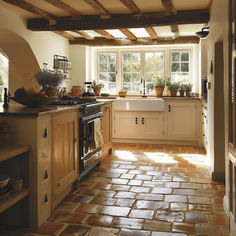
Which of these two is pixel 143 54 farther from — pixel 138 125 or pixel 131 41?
pixel 138 125

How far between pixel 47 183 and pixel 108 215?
0.66m

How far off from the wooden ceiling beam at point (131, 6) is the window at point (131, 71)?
8.67ft

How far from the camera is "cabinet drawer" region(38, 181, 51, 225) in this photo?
273 cm

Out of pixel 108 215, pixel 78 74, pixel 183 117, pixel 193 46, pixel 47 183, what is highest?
pixel 193 46

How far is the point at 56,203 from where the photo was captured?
3.13 metres

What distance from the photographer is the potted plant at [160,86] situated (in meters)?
7.21

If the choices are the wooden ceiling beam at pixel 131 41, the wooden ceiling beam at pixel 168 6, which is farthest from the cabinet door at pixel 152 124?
the wooden ceiling beam at pixel 168 6

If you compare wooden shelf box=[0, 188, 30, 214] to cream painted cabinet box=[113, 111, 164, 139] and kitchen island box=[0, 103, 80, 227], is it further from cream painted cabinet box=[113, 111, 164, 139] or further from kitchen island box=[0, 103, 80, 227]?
cream painted cabinet box=[113, 111, 164, 139]

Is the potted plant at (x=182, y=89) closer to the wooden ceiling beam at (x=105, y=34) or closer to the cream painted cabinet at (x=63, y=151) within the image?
the wooden ceiling beam at (x=105, y=34)

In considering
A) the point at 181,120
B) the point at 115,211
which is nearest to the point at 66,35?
the point at 181,120

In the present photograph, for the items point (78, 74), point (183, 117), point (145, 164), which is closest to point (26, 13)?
point (78, 74)

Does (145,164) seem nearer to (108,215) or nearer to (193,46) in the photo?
(108,215)

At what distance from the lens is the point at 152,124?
6.91 m

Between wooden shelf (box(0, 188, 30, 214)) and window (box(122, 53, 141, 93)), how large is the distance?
543 cm
